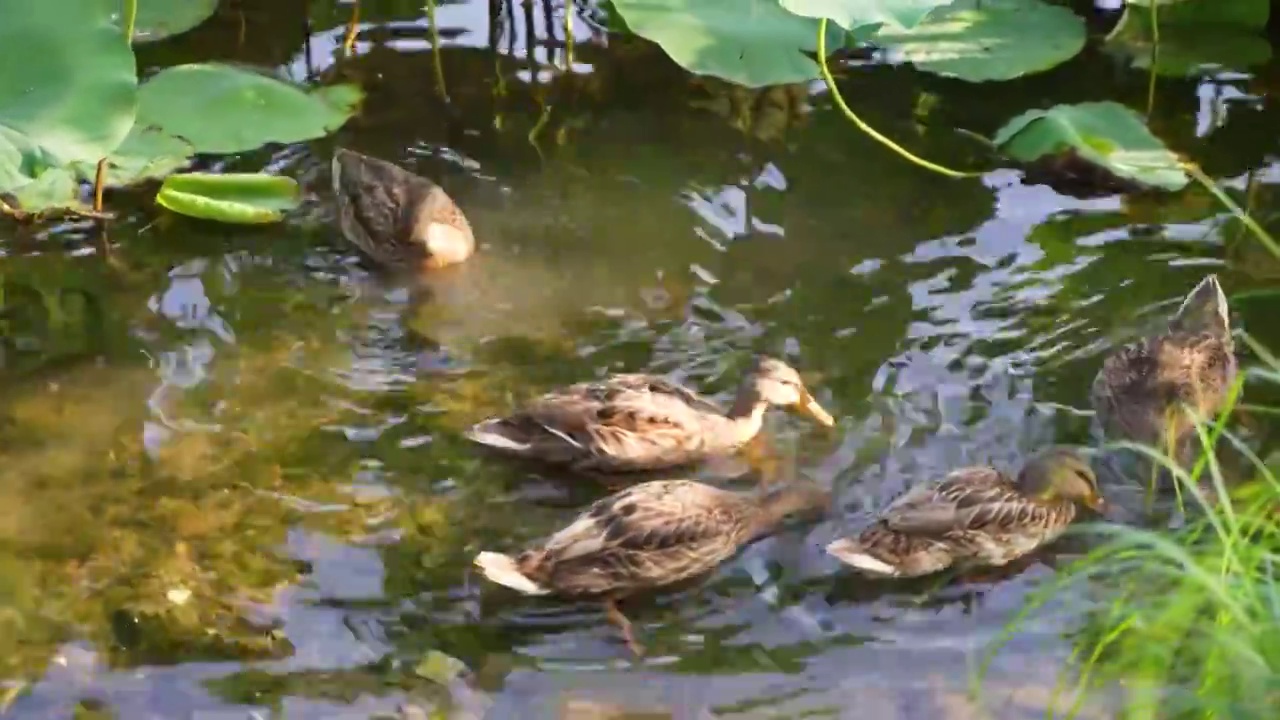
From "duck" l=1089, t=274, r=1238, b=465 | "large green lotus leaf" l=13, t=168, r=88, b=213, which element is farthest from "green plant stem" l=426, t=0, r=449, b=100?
"duck" l=1089, t=274, r=1238, b=465

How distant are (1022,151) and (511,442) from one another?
2633 millimetres

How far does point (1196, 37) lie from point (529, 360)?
3.89 m

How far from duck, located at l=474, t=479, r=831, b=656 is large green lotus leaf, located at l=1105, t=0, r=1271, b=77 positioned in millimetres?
3663

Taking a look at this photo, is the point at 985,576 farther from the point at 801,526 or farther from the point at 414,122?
the point at 414,122

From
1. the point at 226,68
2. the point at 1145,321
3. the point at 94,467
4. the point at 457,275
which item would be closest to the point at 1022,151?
the point at 1145,321

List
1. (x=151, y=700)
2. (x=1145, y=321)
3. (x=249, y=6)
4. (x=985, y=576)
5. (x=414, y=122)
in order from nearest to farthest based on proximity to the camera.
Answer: (x=151, y=700) < (x=985, y=576) < (x=1145, y=321) < (x=414, y=122) < (x=249, y=6)

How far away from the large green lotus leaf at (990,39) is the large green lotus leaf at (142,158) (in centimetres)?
294

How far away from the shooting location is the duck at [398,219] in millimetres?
6031

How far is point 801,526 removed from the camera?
481cm

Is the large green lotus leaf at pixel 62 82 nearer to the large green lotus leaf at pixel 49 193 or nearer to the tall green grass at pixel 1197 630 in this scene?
the large green lotus leaf at pixel 49 193

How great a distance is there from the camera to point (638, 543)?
4.55 m

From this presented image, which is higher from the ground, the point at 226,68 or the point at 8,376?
the point at 226,68

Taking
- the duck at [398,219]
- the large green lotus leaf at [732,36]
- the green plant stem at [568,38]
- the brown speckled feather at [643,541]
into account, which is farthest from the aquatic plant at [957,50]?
the brown speckled feather at [643,541]

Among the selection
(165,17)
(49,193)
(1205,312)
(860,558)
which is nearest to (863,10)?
(1205,312)
